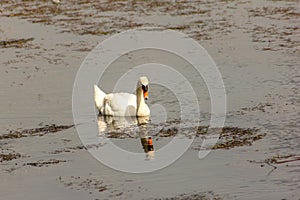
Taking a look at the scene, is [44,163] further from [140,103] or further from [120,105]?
[120,105]

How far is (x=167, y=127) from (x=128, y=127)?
38.0 inches

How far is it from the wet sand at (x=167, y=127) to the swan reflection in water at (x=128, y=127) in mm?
225

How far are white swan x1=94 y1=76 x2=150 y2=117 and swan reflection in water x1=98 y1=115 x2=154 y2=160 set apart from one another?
0.12 metres

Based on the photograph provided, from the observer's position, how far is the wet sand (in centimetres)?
1150

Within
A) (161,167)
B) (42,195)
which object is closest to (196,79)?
(161,167)

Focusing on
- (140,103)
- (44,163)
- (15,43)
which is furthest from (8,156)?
(15,43)

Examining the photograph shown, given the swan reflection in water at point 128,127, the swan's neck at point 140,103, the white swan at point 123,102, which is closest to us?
the swan reflection in water at point 128,127

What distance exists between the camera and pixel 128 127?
15.5m

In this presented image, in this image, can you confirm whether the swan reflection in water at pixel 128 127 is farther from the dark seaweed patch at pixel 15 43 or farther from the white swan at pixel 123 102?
the dark seaweed patch at pixel 15 43

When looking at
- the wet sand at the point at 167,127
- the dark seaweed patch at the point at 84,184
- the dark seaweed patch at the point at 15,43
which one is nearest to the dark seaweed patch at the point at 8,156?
the wet sand at the point at 167,127

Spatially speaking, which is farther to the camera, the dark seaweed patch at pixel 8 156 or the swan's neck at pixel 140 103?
the swan's neck at pixel 140 103

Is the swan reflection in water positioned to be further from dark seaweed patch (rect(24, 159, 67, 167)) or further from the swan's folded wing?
dark seaweed patch (rect(24, 159, 67, 167))

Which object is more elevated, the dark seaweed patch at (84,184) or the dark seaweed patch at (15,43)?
the dark seaweed patch at (15,43)

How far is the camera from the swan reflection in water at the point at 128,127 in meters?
14.1
